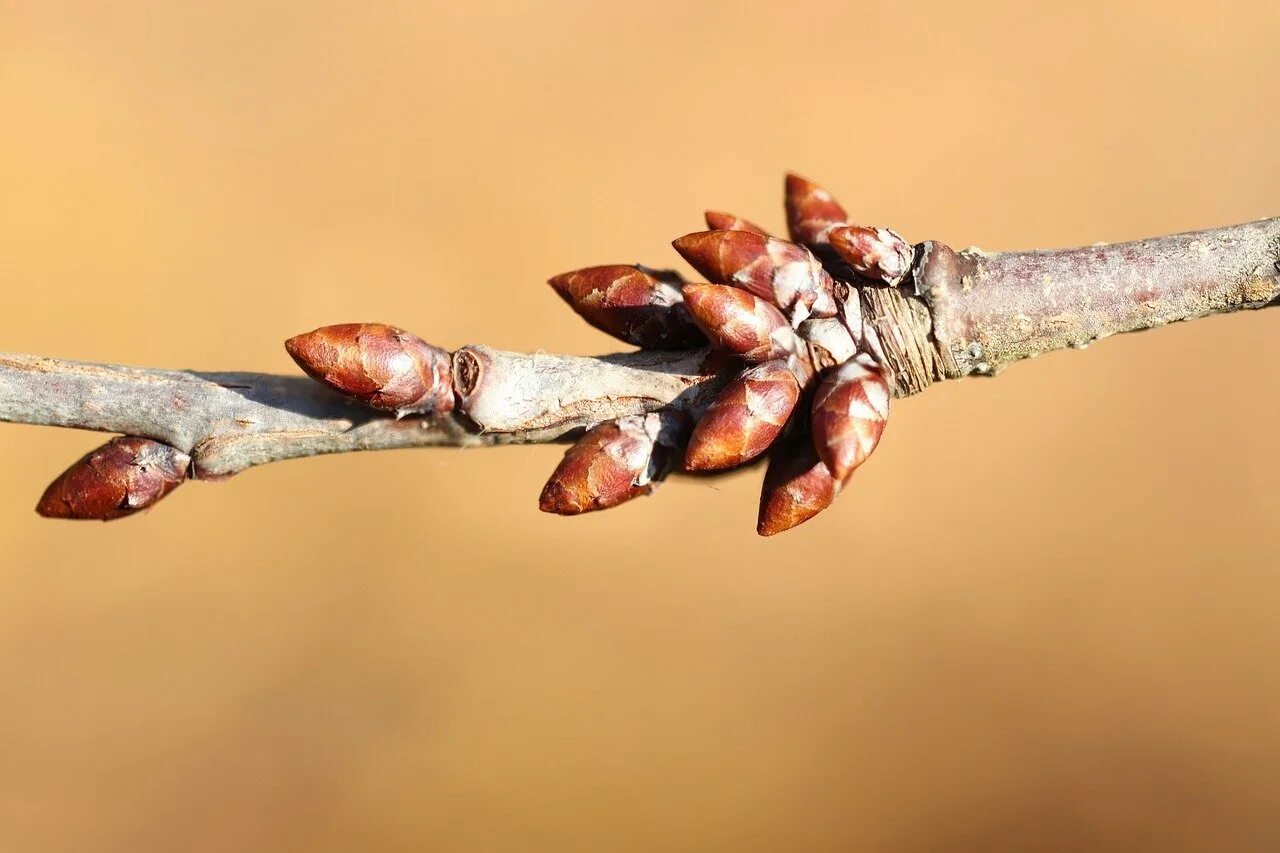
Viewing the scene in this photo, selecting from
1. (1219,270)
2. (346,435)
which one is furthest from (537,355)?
(1219,270)

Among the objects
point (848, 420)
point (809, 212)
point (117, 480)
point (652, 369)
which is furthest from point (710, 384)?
point (117, 480)

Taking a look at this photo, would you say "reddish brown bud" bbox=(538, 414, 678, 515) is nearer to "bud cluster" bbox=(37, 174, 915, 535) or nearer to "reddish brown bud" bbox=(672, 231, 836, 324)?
"bud cluster" bbox=(37, 174, 915, 535)

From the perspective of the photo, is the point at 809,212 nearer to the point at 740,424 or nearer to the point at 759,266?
the point at 759,266

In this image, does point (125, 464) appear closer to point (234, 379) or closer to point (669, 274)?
point (234, 379)

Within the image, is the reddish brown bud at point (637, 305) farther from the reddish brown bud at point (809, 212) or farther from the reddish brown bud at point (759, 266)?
the reddish brown bud at point (809, 212)

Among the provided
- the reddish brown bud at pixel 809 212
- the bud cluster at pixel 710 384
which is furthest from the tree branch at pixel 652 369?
the reddish brown bud at pixel 809 212

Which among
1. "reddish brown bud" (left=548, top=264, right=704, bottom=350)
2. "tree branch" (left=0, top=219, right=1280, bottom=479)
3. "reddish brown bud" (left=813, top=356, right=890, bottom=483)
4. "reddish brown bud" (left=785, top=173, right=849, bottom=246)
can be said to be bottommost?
"reddish brown bud" (left=813, top=356, right=890, bottom=483)

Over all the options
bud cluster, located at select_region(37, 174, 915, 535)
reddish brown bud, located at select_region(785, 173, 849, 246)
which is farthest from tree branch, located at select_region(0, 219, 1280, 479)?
reddish brown bud, located at select_region(785, 173, 849, 246)
